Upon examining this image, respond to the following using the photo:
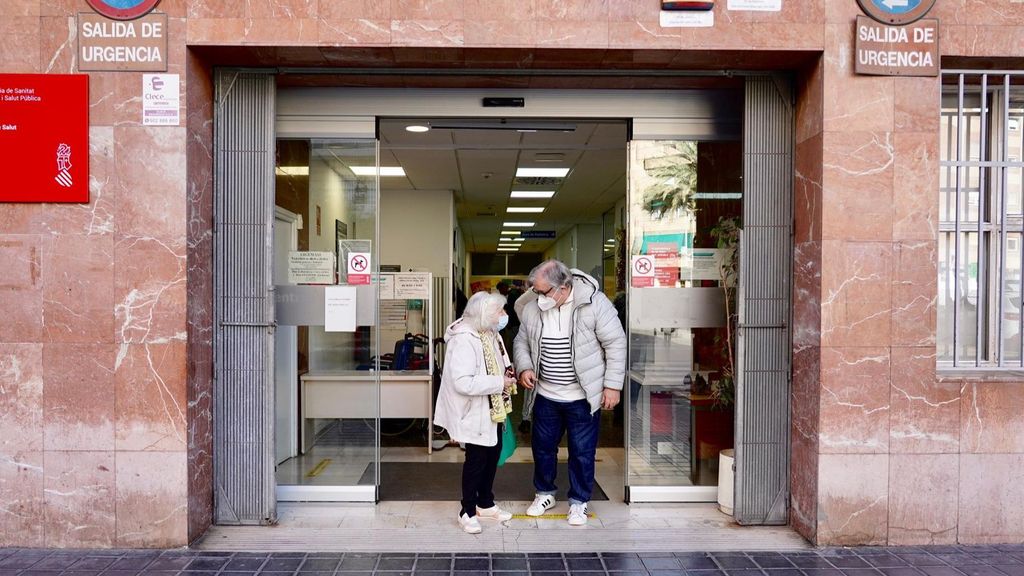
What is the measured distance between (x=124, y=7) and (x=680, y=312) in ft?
13.2

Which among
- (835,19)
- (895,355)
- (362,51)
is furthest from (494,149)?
(895,355)

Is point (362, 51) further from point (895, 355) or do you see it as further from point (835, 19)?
point (895, 355)

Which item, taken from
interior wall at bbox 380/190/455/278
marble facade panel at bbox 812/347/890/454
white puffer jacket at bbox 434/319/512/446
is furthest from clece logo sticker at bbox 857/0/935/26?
interior wall at bbox 380/190/455/278

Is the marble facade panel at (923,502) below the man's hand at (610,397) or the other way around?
below

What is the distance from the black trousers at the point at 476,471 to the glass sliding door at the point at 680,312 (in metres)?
1.07

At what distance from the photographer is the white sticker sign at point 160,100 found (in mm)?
4281

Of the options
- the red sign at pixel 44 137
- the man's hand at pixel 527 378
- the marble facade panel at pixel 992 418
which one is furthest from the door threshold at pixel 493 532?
the red sign at pixel 44 137

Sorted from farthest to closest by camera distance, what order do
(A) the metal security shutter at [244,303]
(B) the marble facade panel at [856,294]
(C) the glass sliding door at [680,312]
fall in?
(C) the glass sliding door at [680,312], (A) the metal security shutter at [244,303], (B) the marble facade panel at [856,294]

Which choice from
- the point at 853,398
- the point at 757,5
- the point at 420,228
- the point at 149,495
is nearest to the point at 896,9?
the point at 757,5

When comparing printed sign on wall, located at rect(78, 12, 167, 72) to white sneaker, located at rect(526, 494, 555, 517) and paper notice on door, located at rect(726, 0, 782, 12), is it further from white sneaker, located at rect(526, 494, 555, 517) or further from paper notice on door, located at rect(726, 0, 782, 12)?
white sneaker, located at rect(526, 494, 555, 517)

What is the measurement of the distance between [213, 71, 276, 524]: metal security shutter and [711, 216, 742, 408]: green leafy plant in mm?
3093

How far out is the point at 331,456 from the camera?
5.30 metres

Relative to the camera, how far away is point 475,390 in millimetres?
4395

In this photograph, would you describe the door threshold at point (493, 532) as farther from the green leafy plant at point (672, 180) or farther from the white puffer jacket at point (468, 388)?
the green leafy plant at point (672, 180)
